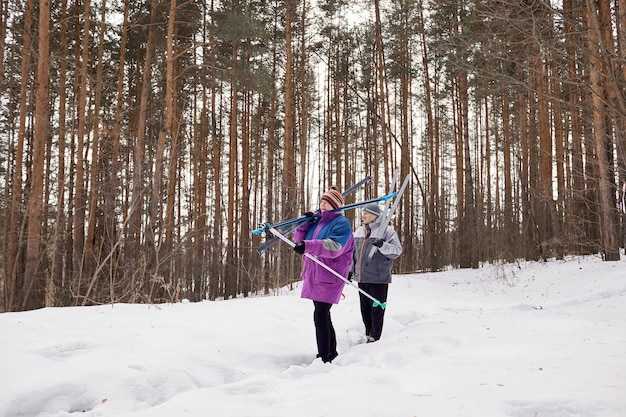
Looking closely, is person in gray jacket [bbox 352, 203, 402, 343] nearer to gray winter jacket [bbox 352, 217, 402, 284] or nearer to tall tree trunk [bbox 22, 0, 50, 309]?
gray winter jacket [bbox 352, 217, 402, 284]

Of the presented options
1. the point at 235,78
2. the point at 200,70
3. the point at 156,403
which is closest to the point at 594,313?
the point at 156,403

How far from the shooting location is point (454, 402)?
2.59 meters

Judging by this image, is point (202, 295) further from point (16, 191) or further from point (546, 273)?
point (546, 273)

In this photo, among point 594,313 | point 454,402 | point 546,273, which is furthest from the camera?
point 546,273

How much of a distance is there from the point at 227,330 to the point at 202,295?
461 inches

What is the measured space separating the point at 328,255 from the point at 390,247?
4.40ft

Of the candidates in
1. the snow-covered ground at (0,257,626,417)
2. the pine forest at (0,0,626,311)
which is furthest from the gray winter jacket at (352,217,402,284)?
the pine forest at (0,0,626,311)

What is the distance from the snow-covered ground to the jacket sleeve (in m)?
0.92

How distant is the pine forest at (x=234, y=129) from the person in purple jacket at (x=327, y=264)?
7.52 feet

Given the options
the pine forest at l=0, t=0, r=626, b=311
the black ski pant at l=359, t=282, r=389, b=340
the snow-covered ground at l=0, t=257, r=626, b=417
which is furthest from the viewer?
the pine forest at l=0, t=0, r=626, b=311

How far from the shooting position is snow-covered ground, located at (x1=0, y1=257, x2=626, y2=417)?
103 inches

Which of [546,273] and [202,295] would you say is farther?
[202,295]

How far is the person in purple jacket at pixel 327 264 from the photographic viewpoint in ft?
13.9

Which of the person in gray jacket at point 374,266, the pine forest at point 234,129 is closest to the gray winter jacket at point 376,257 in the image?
the person in gray jacket at point 374,266
